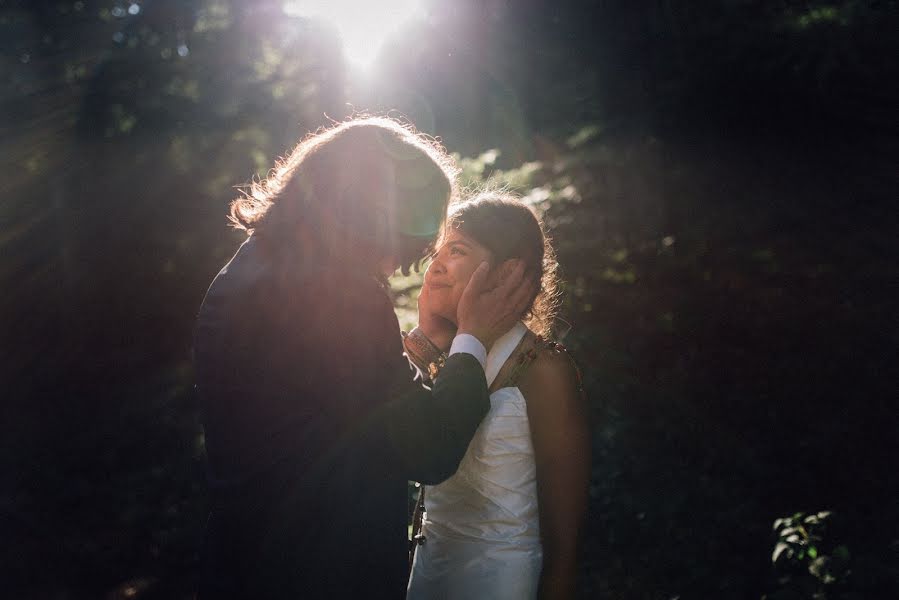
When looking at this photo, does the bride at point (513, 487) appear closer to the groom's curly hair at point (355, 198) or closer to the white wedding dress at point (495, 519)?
the white wedding dress at point (495, 519)

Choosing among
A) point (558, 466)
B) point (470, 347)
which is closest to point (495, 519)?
point (558, 466)

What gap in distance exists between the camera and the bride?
2.57m

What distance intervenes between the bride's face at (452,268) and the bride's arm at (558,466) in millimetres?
414

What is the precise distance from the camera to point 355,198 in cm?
200

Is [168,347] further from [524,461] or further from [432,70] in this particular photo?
[524,461]

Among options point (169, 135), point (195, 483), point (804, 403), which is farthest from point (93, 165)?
point (804, 403)

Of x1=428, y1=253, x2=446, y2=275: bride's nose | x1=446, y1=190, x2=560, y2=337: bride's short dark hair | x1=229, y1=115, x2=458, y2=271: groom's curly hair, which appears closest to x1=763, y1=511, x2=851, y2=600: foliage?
x1=446, y1=190, x2=560, y2=337: bride's short dark hair

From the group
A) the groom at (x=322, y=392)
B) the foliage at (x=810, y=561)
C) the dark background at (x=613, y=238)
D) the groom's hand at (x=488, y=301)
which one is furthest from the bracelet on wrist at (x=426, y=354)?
the dark background at (x=613, y=238)

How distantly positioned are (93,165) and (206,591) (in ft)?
23.2

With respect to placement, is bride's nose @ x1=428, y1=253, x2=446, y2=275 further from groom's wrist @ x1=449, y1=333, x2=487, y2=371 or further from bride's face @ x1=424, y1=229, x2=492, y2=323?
groom's wrist @ x1=449, y1=333, x2=487, y2=371

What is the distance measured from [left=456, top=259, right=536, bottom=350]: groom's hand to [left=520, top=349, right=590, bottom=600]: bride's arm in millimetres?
267

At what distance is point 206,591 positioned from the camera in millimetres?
2023

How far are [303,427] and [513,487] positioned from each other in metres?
0.99

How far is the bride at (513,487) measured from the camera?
2572 millimetres
